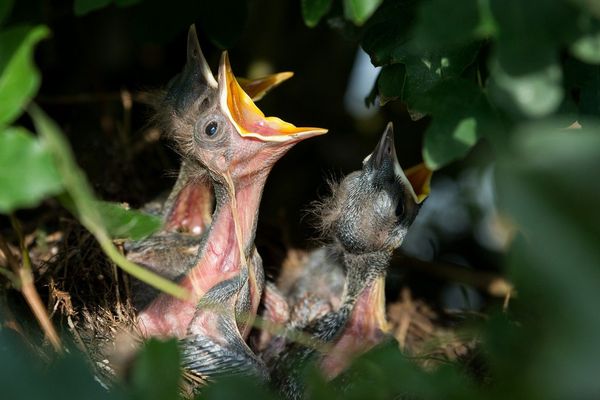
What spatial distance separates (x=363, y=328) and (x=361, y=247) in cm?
16

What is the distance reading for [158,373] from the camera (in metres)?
0.80

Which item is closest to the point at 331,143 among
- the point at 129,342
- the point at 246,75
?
the point at 246,75

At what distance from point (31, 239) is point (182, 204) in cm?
33

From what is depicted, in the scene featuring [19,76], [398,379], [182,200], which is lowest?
[182,200]

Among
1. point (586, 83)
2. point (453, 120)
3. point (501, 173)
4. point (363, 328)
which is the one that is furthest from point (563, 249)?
point (363, 328)

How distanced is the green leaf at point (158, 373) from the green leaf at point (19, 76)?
10.1 inches

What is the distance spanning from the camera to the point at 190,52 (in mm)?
1569

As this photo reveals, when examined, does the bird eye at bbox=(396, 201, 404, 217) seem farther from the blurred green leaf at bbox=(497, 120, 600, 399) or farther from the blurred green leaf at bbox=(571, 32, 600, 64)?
the blurred green leaf at bbox=(497, 120, 600, 399)

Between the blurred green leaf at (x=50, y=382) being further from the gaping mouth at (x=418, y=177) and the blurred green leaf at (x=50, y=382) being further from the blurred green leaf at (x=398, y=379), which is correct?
the gaping mouth at (x=418, y=177)

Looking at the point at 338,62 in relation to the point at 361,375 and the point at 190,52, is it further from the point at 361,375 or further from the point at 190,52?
the point at 361,375

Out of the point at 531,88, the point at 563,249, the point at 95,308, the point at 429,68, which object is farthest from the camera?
the point at 95,308

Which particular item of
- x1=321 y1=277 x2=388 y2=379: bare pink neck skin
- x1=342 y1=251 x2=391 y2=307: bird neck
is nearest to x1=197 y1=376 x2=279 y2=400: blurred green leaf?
x1=321 y1=277 x2=388 y2=379: bare pink neck skin

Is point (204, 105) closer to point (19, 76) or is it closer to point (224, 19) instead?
point (224, 19)

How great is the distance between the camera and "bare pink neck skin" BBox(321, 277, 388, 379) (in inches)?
63.2
